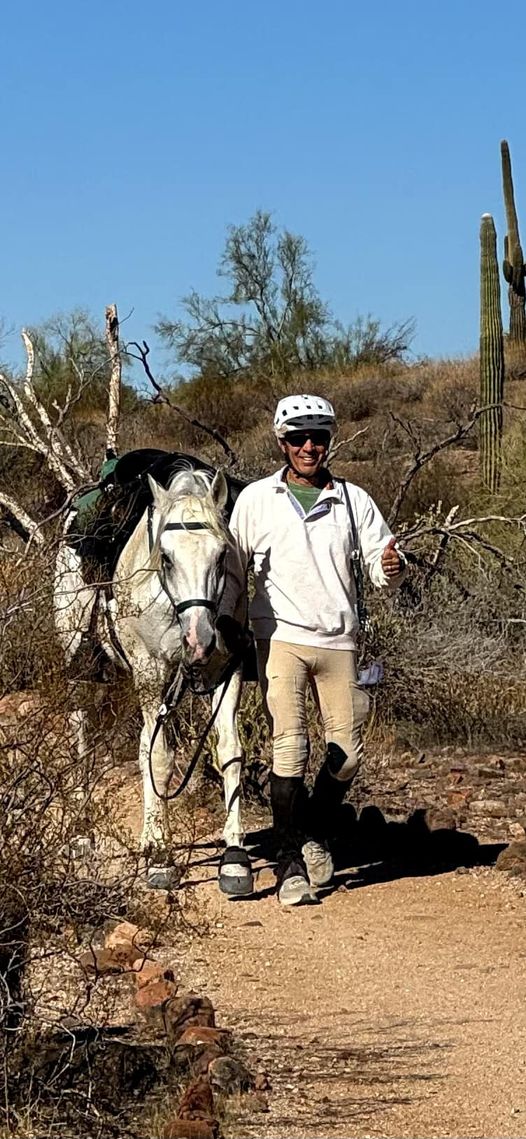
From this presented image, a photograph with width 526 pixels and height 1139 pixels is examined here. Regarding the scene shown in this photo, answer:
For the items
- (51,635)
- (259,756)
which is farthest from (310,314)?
(51,635)

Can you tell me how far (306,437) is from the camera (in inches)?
286

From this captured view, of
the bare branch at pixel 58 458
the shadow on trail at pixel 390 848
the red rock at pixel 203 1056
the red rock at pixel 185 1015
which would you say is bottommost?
the shadow on trail at pixel 390 848

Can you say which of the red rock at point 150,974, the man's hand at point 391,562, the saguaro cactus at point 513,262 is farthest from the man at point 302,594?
the saguaro cactus at point 513,262

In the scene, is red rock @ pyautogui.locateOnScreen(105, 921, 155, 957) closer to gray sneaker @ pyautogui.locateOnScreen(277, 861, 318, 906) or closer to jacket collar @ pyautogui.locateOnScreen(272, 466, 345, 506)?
gray sneaker @ pyautogui.locateOnScreen(277, 861, 318, 906)

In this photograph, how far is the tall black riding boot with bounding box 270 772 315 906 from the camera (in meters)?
7.30

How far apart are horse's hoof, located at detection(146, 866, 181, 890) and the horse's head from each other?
1483mm

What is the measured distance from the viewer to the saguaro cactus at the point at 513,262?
2673 centimetres

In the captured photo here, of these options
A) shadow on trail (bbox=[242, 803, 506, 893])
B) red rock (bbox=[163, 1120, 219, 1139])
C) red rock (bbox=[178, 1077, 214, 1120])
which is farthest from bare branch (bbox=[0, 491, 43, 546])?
red rock (bbox=[163, 1120, 219, 1139])

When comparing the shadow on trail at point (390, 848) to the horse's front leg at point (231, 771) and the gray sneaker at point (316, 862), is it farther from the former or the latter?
the horse's front leg at point (231, 771)

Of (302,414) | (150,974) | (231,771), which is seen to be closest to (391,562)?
(302,414)

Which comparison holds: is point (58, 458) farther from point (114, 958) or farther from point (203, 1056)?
point (203, 1056)

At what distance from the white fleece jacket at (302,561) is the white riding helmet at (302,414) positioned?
0.88 ft

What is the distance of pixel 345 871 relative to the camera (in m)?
8.13

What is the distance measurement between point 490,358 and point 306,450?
11.4 meters
